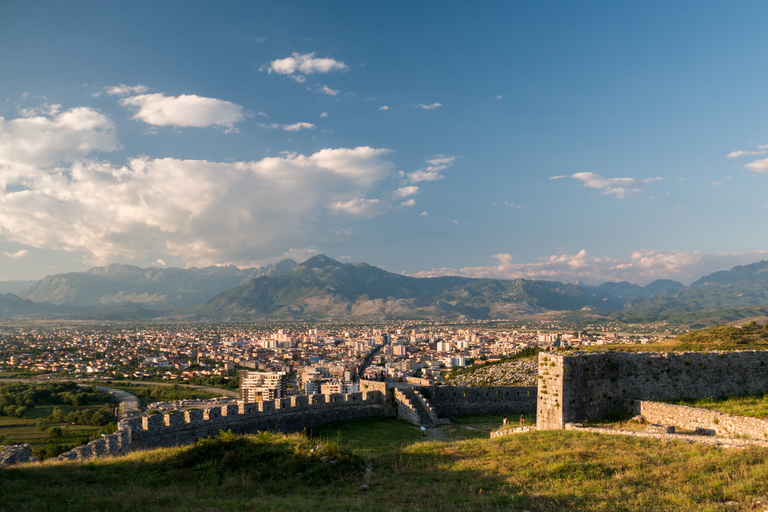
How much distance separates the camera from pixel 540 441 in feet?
45.9

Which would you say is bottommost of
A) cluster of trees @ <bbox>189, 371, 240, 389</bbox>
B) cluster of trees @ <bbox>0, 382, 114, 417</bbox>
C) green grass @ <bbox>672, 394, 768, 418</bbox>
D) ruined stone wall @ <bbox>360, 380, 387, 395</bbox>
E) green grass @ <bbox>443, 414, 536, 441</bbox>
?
cluster of trees @ <bbox>189, 371, 240, 389</bbox>

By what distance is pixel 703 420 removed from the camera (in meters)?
15.3

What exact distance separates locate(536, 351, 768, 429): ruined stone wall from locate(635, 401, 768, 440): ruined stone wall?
4.16 feet

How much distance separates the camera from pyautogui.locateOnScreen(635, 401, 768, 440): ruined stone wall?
45.3 feet

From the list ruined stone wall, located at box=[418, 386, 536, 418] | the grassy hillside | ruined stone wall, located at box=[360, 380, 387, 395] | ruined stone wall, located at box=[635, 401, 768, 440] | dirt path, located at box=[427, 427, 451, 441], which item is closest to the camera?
the grassy hillside

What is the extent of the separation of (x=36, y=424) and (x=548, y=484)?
54.4 metres

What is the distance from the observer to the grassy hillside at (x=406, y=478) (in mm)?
8406

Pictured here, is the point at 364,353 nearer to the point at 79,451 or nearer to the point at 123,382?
the point at 123,382

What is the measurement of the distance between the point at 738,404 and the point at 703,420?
371 cm

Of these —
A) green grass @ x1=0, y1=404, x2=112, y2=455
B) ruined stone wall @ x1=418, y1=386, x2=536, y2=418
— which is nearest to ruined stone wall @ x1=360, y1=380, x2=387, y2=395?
ruined stone wall @ x1=418, y1=386, x2=536, y2=418

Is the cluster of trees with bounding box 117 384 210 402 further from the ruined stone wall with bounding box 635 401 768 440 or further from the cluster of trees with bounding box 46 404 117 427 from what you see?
the ruined stone wall with bounding box 635 401 768 440

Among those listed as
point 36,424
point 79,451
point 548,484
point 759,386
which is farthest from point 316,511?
point 36,424

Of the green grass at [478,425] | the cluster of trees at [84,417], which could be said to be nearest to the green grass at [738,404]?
the green grass at [478,425]

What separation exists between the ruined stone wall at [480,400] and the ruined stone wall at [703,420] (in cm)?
1046
